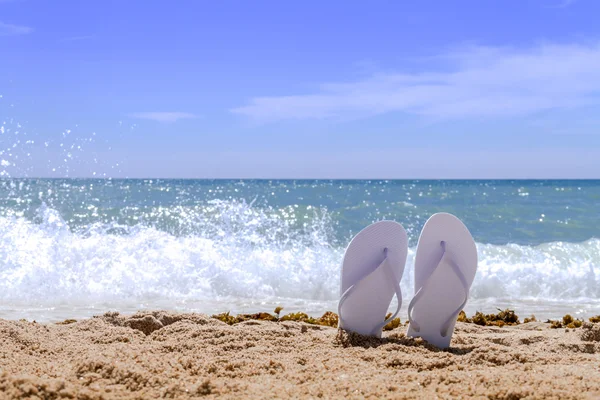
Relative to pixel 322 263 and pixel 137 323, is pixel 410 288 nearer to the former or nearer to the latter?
pixel 322 263

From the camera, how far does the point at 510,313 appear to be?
4.35 metres

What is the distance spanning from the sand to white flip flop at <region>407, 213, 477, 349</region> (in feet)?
0.51

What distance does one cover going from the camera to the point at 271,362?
269 centimetres

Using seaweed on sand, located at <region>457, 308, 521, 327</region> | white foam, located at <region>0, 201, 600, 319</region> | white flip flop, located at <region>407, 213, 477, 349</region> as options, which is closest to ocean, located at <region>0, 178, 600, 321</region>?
white foam, located at <region>0, 201, 600, 319</region>

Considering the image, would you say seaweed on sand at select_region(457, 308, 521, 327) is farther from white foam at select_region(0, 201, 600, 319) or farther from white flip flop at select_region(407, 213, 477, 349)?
white foam at select_region(0, 201, 600, 319)

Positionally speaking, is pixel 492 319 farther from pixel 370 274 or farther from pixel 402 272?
pixel 370 274

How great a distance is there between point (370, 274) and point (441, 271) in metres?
0.39

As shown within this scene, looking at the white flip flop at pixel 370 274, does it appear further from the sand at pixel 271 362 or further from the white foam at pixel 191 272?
the white foam at pixel 191 272

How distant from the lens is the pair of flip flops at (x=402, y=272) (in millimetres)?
3291

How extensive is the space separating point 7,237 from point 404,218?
942cm

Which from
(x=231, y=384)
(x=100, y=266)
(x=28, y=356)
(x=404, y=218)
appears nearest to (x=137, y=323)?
(x=28, y=356)

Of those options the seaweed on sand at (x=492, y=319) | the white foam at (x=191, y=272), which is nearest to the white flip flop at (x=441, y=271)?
the seaweed on sand at (x=492, y=319)

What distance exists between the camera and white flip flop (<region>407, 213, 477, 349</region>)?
329 cm

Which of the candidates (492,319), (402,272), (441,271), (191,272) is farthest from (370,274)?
(191,272)
